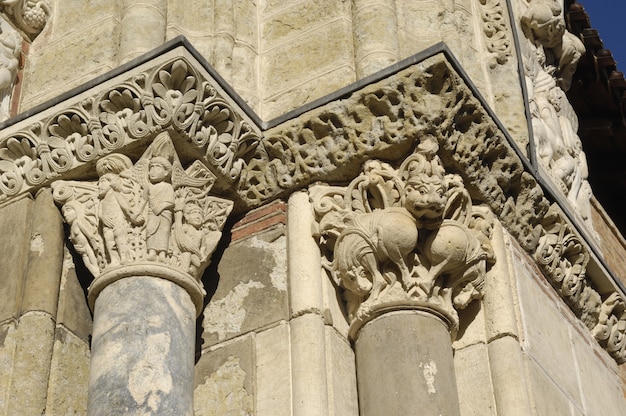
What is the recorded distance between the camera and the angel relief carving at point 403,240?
549cm

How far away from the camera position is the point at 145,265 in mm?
5324

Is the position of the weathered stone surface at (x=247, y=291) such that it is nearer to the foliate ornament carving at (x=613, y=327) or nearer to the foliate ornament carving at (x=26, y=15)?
the foliate ornament carving at (x=26, y=15)

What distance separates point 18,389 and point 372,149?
5.55 feet

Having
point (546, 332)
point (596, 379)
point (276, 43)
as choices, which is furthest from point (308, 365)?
point (596, 379)

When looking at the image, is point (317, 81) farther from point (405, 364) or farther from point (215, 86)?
point (405, 364)

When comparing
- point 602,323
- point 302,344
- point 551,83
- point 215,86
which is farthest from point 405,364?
point 551,83

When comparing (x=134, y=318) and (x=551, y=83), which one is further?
(x=551, y=83)

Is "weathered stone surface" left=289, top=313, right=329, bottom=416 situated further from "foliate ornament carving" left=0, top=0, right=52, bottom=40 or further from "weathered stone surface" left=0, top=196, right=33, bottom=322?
"foliate ornament carving" left=0, top=0, right=52, bottom=40

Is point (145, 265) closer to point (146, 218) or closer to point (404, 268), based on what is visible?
point (146, 218)

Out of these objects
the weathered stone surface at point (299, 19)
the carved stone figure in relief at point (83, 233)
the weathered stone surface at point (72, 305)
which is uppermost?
A: the weathered stone surface at point (299, 19)

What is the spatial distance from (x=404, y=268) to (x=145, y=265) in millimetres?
1007

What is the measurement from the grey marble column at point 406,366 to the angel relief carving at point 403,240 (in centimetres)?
7

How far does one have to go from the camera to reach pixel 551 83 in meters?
7.39

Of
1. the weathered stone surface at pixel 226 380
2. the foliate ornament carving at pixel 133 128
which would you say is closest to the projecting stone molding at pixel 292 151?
the foliate ornament carving at pixel 133 128
